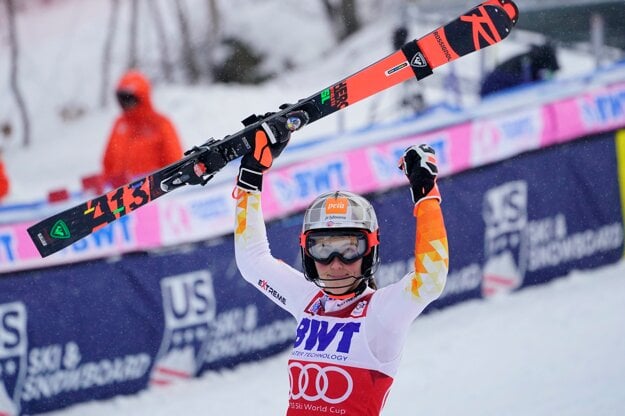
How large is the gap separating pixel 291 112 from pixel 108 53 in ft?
37.7

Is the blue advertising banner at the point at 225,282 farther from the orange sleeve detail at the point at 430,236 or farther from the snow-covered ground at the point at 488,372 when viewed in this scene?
the orange sleeve detail at the point at 430,236

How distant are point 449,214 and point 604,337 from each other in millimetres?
1554

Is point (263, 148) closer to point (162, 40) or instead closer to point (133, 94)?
point (133, 94)

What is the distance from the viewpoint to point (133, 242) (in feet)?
22.6

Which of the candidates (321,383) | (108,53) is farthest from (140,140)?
(108,53)

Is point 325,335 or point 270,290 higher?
point 270,290

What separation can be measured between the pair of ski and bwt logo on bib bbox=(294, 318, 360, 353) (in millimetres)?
819

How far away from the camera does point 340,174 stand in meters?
7.73

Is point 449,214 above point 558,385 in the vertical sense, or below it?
above

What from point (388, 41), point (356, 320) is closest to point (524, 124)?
point (356, 320)

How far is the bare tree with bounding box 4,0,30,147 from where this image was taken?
1412 centimetres

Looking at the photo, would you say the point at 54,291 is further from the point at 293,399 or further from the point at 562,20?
the point at 562,20

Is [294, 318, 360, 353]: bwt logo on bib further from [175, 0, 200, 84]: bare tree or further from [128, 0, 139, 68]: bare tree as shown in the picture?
[175, 0, 200, 84]: bare tree

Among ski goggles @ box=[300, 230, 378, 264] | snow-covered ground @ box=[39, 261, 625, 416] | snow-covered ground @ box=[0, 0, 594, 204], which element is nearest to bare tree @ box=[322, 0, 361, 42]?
snow-covered ground @ box=[0, 0, 594, 204]
